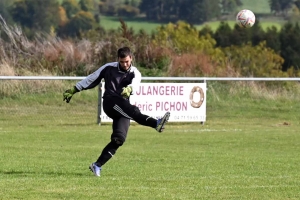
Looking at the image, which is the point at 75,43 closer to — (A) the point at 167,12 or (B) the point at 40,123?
(B) the point at 40,123

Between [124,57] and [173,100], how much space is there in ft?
40.8

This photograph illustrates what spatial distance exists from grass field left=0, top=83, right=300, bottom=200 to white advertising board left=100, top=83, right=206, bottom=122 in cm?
36

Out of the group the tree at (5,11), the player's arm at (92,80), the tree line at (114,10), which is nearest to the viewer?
the player's arm at (92,80)

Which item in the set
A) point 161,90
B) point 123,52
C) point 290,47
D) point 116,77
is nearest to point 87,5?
point 290,47

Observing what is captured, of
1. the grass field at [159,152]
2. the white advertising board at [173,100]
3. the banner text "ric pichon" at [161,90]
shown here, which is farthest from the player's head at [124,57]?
the banner text "ric pichon" at [161,90]

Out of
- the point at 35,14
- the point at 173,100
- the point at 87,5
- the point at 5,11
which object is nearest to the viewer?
the point at 173,100

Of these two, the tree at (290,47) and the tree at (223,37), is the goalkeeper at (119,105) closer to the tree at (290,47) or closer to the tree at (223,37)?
the tree at (290,47)

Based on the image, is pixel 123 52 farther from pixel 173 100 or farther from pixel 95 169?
pixel 173 100

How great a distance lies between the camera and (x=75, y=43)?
36.5 m

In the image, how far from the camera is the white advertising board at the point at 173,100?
24203 millimetres

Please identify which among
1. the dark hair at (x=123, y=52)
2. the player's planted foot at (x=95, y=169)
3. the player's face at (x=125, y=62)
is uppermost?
the dark hair at (x=123, y=52)

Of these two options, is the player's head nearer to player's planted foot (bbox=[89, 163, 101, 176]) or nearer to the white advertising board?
player's planted foot (bbox=[89, 163, 101, 176])

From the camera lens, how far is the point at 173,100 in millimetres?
24672

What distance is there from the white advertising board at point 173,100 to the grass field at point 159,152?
14.2 inches
